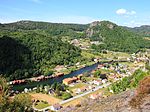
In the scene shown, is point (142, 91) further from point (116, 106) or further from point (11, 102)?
point (11, 102)

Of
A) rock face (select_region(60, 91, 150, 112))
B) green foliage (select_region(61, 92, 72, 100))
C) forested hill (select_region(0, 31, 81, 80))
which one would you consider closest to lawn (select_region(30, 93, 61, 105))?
green foliage (select_region(61, 92, 72, 100))

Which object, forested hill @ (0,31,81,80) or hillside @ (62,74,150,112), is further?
forested hill @ (0,31,81,80)

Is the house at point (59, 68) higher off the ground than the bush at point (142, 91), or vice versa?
the bush at point (142, 91)

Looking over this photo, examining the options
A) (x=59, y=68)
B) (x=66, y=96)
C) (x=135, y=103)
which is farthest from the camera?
(x=59, y=68)

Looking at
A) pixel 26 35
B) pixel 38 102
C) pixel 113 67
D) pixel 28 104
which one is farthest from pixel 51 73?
pixel 28 104

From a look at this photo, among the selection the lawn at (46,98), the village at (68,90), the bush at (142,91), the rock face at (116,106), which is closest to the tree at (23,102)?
the rock face at (116,106)

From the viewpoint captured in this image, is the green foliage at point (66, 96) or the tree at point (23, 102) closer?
the tree at point (23, 102)

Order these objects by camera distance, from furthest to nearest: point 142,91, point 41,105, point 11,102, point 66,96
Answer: point 66,96 → point 41,105 → point 11,102 → point 142,91

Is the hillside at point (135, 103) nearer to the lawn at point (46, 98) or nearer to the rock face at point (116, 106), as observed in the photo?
the rock face at point (116, 106)

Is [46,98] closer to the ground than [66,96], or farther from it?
closer to the ground

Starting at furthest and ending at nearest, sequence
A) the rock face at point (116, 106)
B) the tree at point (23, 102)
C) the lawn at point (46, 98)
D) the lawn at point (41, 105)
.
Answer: the lawn at point (46, 98), the lawn at point (41, 105), the tree at point (23, 102), the rock face at point (116, 106)

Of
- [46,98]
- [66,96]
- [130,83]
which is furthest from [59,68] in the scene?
[130,83]

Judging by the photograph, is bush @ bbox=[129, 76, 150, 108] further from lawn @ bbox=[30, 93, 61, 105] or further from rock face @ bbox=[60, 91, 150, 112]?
lawn @ bbox=[30, 93, 61, 105]
